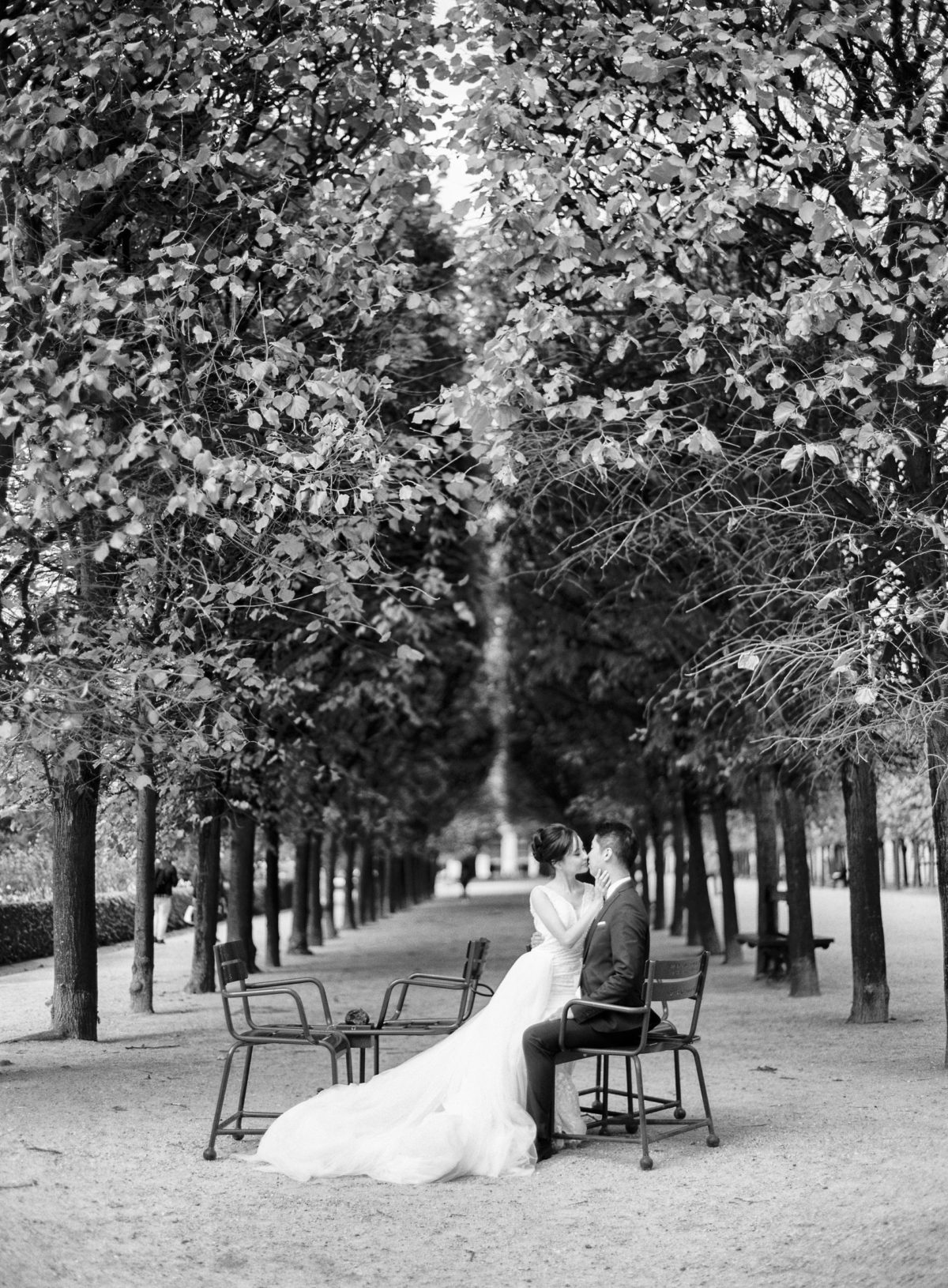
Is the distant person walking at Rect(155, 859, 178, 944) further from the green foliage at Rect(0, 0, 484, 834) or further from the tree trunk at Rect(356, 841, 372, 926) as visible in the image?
the tree trunk at Rect(356, 841, 372, 926)

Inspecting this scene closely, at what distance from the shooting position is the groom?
341 inches

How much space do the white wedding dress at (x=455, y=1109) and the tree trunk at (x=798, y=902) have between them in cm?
974

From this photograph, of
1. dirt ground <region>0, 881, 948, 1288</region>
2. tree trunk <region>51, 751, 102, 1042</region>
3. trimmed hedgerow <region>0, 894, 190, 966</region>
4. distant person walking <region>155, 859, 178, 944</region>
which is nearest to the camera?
dirt ground <region>0, 881, 948, 1288</region>

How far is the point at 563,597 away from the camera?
2400 cm

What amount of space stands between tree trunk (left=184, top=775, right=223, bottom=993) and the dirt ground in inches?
256

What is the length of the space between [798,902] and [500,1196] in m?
11.4

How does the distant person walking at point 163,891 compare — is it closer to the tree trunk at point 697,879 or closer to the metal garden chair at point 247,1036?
the tree trunk at point 697,879

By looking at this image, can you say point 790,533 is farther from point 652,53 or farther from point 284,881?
point 284,881

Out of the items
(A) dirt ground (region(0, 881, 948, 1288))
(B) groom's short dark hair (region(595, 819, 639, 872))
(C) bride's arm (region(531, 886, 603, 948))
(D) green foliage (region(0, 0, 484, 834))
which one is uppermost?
→ (D) green foliage (region(0, 0, 484, 834))

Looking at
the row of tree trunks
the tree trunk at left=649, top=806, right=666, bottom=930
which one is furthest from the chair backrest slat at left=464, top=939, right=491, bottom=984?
the tree trunk at left=649, top=806, right=666, bottom=930

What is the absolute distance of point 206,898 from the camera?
2030 cm

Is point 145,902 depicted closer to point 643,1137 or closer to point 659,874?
point 643,1137

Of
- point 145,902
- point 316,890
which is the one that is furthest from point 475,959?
point 316,890

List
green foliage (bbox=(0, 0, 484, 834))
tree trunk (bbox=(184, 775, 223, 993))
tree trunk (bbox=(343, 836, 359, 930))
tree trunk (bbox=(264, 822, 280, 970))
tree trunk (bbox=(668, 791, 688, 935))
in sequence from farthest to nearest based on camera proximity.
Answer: tree trunk (bbox=(343, 836, 359, 930)) → tree trunk (bbox=(668, 791, 688, 935)) → tree trunk (bbox=(264, 822, 280, 970)) → tree trunk (bbox=(184, 775, 223, 993)) → green foliage (bbox=(0, 0, 484, 834))
